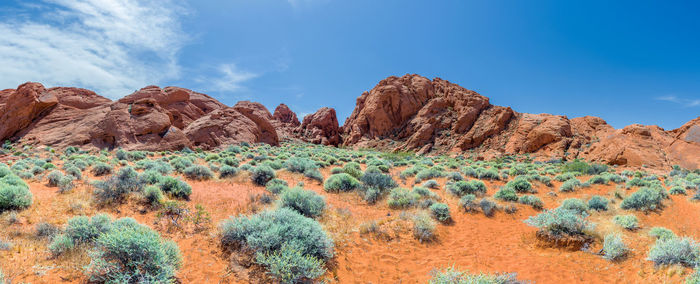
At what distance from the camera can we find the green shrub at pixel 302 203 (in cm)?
667

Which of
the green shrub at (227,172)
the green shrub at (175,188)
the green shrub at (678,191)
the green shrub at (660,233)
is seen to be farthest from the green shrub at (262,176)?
the green shrub at (678,191)

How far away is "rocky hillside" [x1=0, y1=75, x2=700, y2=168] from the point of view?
2211 centimetres

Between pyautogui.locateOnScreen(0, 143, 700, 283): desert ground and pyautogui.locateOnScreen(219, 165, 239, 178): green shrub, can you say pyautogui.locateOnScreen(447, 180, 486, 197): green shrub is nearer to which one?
pyautogui.locateOnScreen(0, 143, 700, 283): desert ground

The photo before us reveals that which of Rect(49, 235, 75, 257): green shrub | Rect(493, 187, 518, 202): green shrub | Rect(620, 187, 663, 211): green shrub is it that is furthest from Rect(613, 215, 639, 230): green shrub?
Rect(49, 235, 75, 257): green shrub

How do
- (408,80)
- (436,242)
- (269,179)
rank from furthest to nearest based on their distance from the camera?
1. (408,80)
2. (269,179)
3. (436,242)

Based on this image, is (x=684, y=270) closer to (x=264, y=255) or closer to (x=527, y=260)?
(x=527, y=260)

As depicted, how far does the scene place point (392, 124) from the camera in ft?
167

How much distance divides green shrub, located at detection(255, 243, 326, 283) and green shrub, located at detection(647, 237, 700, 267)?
227 inches

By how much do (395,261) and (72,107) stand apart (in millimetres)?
34036

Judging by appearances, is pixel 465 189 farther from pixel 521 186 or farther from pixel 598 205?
pixel 598 205

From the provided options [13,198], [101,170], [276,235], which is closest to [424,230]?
[276,235]

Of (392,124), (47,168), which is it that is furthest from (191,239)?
(392,124)

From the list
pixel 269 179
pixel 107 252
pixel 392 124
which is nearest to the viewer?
pixel 107 252

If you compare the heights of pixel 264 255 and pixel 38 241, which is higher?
pixel 264 255
